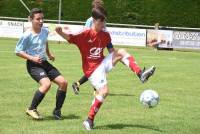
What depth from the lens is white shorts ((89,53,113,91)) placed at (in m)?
8.68

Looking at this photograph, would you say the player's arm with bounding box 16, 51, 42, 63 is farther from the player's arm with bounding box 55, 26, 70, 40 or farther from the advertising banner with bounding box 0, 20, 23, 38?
the advertising banner with bounding box 0, 20, 23, 38

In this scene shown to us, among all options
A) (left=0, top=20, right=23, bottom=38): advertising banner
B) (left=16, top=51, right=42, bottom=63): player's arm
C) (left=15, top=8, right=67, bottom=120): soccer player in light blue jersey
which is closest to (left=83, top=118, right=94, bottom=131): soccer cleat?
(left=15, top=8, right=67, bottom=120): soccer player in light blue jersey

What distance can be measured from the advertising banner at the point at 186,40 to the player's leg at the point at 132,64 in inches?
935

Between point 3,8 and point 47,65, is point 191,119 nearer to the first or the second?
point 47,65

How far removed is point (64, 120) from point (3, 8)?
37.4 meters

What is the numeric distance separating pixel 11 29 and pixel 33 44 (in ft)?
87.2

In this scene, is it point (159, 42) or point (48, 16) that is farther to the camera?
point (48, 16)

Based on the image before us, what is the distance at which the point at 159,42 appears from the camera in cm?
3247

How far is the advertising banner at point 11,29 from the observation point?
3519cm

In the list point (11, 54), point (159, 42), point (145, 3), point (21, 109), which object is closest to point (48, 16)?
point (145, 3)

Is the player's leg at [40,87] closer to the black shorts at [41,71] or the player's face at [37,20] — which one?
the black shorts at [41,71]

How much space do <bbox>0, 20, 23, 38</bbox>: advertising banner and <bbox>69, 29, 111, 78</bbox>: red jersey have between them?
26.7m

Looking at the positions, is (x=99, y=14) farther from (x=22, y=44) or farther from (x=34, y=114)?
(x=34, y=114)

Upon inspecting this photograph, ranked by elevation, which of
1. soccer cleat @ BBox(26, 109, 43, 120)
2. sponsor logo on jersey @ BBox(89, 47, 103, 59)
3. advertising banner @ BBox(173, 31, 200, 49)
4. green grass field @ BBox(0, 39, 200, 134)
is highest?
sponsor logo on jersey @ BBox(89, 47, 103, 59)
